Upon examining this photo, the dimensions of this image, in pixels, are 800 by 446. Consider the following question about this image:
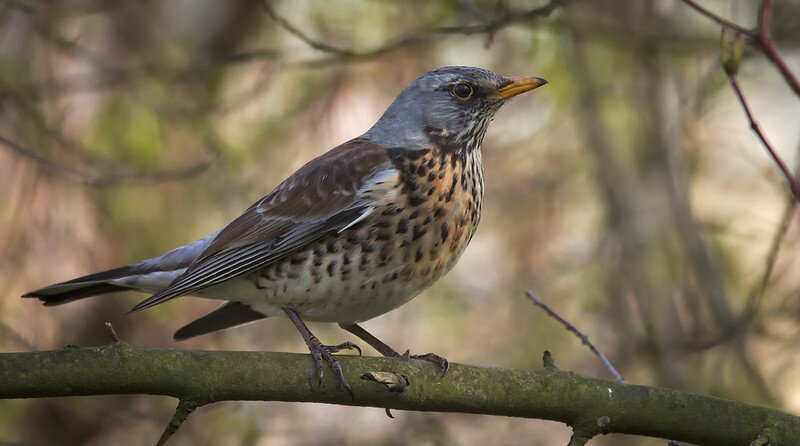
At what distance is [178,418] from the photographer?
9.80 ft

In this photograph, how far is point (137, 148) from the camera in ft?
20.3

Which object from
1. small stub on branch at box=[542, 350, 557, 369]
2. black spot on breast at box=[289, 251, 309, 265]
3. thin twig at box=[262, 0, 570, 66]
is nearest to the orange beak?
thin twig at box=[262, 0, 570, 66]

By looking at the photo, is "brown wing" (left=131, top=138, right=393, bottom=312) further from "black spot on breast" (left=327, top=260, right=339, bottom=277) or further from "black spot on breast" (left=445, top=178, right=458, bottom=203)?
"black spot on breast" (left=445, top=178, right=458, bottom=203)

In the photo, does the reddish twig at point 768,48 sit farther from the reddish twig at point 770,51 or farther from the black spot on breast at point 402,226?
the black spot on breast at point 402,226

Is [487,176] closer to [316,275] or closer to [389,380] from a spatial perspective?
[316,275]

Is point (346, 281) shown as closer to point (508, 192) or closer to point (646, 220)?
point (646, 220)

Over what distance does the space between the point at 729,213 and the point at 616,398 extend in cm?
427

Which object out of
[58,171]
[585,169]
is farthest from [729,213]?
[58,171]

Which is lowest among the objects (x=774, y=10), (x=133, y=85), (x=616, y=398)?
(x=616, y=398)

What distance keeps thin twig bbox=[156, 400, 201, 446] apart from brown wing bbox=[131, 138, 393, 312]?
0.93m

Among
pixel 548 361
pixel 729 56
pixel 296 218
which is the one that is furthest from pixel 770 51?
pixel 296 218

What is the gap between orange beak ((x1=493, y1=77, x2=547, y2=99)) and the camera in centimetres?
428

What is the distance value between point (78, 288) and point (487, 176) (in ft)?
13.7

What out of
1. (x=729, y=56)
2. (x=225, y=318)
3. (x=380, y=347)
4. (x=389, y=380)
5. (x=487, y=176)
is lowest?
(x=487, y=176)
